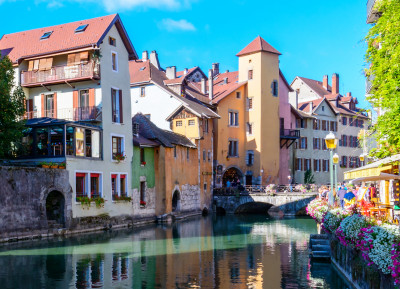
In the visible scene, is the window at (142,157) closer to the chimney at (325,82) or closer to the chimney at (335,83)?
the chimney at (335,83)

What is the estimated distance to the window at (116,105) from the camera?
125 ft

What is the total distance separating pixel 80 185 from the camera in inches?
1353

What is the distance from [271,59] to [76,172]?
31326 mm

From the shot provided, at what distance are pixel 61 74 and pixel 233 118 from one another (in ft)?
80.0

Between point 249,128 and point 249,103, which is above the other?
point 249,103

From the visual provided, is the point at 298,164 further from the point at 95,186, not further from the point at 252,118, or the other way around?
the point at 95,186

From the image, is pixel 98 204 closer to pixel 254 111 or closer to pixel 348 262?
pixel 348 262

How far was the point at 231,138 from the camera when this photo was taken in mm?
56875

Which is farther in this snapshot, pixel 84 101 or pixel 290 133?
pixel 290 133

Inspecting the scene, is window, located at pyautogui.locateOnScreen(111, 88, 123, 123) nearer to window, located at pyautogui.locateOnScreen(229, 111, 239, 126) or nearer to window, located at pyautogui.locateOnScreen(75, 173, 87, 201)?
window, located at pyautogui.locateOnScreen(75, 173, 87, 201)

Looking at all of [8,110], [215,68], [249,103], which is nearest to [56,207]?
[8,110]

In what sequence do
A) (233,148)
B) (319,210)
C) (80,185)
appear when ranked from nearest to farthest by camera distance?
(319,210), (80,185), (233,148)

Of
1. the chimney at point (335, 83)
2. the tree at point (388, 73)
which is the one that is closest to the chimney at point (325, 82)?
the chimney at point (335, 83)

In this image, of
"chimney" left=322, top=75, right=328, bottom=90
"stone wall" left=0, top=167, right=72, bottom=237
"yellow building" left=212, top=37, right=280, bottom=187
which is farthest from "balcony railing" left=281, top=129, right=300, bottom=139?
"stone wall" left=0, top=167, right=72, bottom=237
